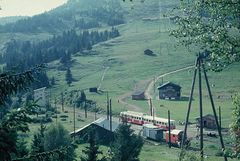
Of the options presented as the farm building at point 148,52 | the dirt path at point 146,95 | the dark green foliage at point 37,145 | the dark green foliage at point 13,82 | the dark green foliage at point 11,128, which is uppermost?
the dark green foliage at point 13,82

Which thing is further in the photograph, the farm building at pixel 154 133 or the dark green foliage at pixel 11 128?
the farm building at pixel 154 133

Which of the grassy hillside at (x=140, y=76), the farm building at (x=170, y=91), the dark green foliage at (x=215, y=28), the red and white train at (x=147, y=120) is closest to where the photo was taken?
the dark green foliage at (x=215, y=28)

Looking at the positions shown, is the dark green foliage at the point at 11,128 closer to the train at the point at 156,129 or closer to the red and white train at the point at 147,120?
the train at the point at 156,129

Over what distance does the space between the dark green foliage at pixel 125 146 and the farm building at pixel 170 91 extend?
5772cm

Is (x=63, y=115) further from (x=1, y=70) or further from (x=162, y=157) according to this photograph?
(x=1, y=70)

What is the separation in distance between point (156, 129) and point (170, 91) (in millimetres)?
36887

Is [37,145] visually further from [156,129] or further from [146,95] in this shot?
[146,95]

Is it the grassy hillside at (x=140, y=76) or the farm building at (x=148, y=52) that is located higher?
the farm building at (x=148, y=52)

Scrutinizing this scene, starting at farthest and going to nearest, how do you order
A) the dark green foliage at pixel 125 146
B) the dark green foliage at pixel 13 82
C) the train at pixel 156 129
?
1. the train at pixel 156 129
2. the dark green foliage at pixel 125 146
3. the dark green foliage at pixel 13 82

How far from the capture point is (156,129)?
220ft

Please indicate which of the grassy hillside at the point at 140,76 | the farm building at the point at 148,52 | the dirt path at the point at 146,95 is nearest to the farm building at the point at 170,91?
the grassy hillside at the point at 140,76

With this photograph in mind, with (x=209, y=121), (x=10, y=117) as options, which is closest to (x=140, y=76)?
(x=209, y=121)

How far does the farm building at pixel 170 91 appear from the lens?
338 ft

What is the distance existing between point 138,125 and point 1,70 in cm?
7031
